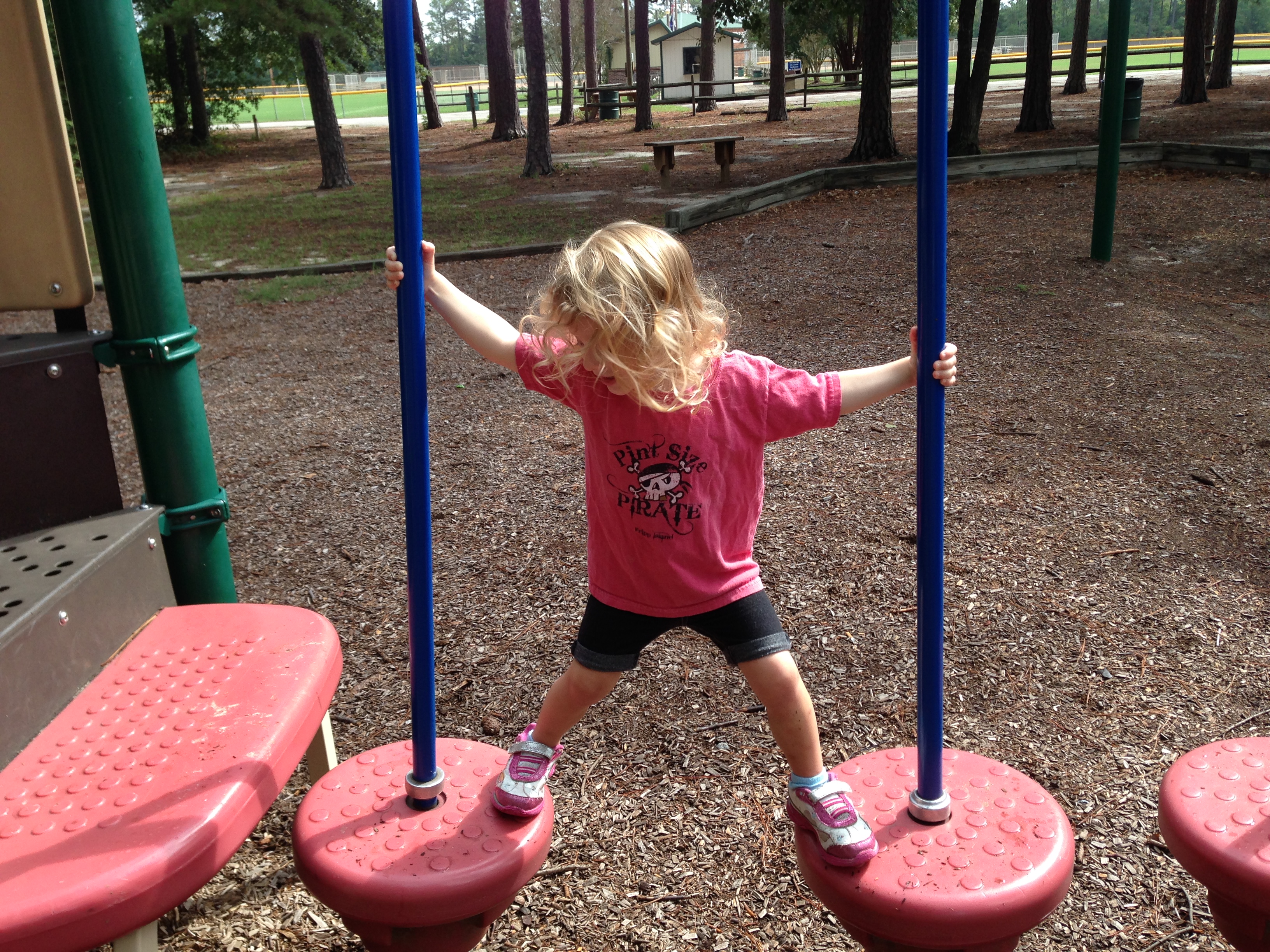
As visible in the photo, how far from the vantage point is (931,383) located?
5.51 feet

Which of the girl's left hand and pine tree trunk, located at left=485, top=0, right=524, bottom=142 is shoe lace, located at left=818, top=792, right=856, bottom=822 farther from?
pine tree trunk, located at left=485, top=0, right=524, bottom=142

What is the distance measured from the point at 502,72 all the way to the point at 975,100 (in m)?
11.0

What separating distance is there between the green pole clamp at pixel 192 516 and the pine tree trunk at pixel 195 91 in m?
26.3

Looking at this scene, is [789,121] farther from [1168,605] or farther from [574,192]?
[1168,605]

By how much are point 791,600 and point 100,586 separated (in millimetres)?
2028

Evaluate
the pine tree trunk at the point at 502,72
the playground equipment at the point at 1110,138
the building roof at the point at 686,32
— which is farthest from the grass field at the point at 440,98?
the playground equipment at the point at 1110,138

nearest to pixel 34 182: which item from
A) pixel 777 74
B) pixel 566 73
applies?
pixel 777 74

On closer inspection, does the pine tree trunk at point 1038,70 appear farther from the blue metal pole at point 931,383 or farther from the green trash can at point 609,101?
the blue metal pole at point 931,383

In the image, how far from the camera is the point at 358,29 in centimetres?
2041

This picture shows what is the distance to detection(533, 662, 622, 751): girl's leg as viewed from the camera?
6.41ft

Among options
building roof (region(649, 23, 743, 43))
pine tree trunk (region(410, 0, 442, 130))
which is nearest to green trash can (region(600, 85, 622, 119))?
pine tree trunk (region(410, 0, 442, 130))

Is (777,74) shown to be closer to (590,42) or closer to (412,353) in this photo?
(590,42)

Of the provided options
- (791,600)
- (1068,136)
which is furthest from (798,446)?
(1068,136)

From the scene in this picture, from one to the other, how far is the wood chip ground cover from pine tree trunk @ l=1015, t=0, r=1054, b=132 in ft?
31.9
